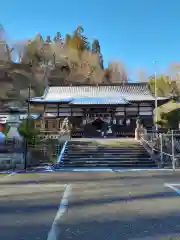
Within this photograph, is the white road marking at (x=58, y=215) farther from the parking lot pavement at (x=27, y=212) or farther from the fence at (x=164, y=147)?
the fence at (x=164, y=147)

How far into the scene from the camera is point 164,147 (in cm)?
2125

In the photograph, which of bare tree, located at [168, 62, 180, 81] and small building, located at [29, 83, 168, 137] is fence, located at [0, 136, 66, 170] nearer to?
small building, located at [29, 83, 168, 137]

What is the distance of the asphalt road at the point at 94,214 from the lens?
4.50 meters

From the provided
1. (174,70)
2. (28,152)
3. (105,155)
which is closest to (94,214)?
(28,152)

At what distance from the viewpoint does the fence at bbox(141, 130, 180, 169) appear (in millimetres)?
18867

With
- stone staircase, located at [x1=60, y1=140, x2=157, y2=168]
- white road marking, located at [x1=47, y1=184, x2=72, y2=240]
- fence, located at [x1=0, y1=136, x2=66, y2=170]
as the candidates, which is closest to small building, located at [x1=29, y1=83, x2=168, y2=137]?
stone staircase, located at [x1=60, y1=140, x2=157, y2=168]

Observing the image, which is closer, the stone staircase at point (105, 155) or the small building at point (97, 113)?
the stone staircase at point (105, 155)

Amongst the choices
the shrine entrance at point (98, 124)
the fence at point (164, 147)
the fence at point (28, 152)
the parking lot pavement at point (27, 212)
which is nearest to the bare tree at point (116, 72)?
the shrine entrance at point (98, 124)

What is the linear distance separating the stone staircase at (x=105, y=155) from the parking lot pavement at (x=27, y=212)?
9725 mm

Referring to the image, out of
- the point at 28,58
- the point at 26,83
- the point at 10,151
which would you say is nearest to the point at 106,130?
the point at 10,151

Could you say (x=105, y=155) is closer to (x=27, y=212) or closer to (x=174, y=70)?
(x=27, y=212)

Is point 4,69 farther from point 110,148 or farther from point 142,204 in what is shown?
point 142,204

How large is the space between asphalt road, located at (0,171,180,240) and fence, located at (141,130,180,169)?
34.1 feet

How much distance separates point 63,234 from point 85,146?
17.1 m
